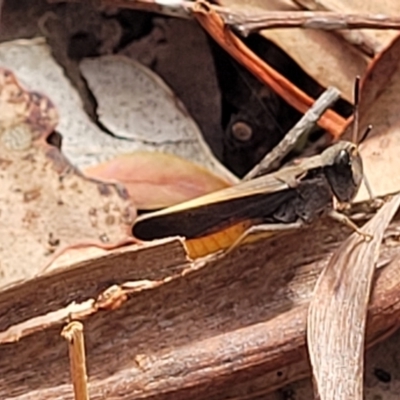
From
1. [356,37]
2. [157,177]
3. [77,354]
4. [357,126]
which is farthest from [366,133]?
[77,354]

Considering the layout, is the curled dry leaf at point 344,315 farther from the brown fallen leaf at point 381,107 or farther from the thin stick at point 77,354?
the thin stick at point 77,354

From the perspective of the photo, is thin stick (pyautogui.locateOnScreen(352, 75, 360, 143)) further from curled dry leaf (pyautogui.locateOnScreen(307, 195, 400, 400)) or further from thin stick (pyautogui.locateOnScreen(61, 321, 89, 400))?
thin stick (pyautogui.locateOnScreen(61, 321, 89, 400))

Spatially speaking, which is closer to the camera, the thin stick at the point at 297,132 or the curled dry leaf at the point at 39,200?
the curled dry leaf at the point at 39,200

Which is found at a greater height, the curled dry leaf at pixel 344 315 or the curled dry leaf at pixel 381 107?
the curled dry leaf at pixel 381 107

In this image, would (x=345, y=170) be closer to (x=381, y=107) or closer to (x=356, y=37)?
(x=381, y=107)

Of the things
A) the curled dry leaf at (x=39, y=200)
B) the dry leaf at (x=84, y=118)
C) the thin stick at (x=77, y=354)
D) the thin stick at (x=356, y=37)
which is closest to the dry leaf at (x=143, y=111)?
the dry leaf at (x=84, y=118)

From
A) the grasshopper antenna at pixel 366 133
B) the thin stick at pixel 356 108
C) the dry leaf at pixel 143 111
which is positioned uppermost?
the thin stick at pixel 356 108

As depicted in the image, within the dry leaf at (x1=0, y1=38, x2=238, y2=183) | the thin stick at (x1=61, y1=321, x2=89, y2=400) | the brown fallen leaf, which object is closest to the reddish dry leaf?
the dry leaf at (x1=0, y1=38, x2=238, y2=183)
